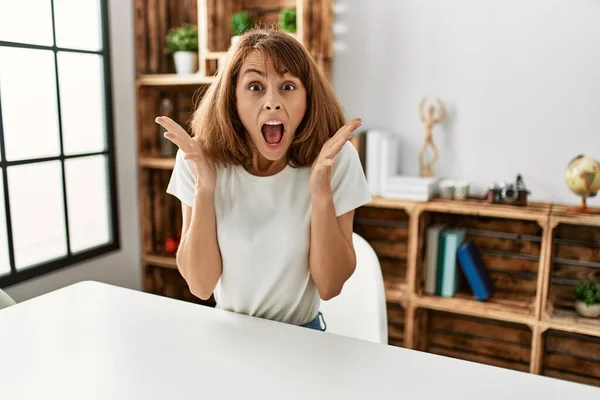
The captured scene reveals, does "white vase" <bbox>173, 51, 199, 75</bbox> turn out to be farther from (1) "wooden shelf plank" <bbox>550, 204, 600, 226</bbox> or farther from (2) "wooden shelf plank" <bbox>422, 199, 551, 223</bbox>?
(1) "wooden shelf plank" <bbox>550, 204, 600, 226</bbox>

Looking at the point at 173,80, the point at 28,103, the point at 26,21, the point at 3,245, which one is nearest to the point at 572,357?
the point at 173,80

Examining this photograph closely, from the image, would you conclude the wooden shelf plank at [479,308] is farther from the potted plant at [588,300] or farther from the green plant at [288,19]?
the green plant at [288,19]

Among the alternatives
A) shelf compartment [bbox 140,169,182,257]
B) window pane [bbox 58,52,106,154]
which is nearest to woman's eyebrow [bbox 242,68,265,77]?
window pane [bbox 58,52,106,154]

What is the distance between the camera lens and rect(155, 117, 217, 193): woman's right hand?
1127mm

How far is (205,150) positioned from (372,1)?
147 centimetres

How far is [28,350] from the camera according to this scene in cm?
103

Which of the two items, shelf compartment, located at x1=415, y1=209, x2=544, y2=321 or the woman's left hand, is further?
shelf compartment, located at x1=415, y1=209, x2=544, y2=321

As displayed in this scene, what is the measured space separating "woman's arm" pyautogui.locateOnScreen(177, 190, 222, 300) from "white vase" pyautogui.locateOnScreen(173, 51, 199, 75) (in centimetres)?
151

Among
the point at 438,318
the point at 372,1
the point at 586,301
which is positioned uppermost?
the point at 372,1

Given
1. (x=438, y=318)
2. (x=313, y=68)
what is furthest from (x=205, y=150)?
(x=438, y=318)

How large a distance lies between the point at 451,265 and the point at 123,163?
5.12 feet

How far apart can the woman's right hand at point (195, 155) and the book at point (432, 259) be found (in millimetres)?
1260

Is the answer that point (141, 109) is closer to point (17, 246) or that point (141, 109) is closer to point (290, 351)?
point (17, 246)

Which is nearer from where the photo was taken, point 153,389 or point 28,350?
point 153,389
